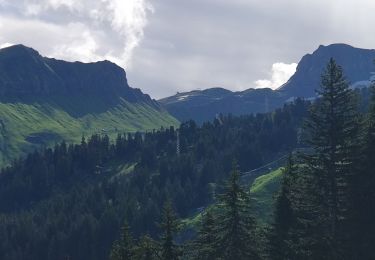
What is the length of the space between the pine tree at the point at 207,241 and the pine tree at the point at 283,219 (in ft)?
18.1

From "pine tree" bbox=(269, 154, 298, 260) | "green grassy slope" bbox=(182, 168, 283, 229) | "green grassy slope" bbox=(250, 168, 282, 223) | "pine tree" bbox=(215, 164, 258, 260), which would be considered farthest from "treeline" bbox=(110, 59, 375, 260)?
"green grassy slope" bbox=(250, 168, 282, 223)

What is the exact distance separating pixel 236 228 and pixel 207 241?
6.78m

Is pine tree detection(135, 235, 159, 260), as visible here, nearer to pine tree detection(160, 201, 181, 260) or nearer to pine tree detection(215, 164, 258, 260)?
pine tree detection(160, 201, 181, 260)

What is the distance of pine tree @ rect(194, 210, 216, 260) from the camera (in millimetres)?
49341

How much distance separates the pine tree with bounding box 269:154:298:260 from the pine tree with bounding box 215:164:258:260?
11.3 feet

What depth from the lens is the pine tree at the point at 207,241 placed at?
49341mm

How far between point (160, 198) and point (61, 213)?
1250 inches

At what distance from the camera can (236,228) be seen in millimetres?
47625

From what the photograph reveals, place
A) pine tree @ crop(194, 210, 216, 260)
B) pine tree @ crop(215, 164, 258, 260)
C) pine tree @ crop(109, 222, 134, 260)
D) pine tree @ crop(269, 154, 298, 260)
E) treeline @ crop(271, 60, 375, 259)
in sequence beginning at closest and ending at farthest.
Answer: treeline @ crop(271, 60, 375, 259) < pine tree @ crop(215, 164, 258, 260) < pine tree @ crop(109, 222, 134, 260) < pine tree @ crop(194, 210, 216, 260) < pine tree @ crop(269, 154, 298, 260)

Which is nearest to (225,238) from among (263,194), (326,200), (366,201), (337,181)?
(326,200)

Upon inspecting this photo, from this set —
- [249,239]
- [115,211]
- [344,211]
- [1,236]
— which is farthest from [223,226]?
[1,236]

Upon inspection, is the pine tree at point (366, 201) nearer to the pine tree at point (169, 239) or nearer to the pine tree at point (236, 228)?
the pine tree at point (236, 228)

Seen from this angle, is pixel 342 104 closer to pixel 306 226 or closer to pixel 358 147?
pixel 358 147

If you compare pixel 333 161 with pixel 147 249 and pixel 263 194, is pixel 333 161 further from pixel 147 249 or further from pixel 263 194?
pixel 263 194
